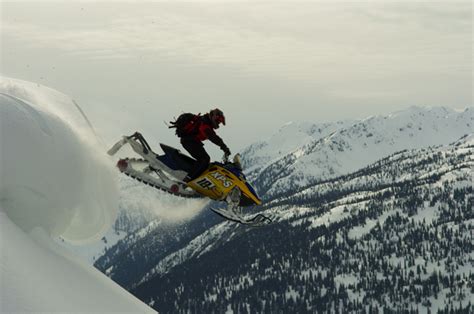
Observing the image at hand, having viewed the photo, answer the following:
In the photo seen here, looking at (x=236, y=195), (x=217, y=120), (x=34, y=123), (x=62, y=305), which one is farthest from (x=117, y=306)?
(x=236, y=195)

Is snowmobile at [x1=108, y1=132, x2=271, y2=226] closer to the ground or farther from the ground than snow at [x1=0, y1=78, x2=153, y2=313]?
closer to the ground

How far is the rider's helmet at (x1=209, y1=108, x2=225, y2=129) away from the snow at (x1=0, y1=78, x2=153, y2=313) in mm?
6674

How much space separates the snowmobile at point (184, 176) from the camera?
19844 millimetres

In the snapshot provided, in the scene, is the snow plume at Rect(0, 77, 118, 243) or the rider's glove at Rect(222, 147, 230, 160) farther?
the rider's glove at Rect(222, 147, 230, 160)

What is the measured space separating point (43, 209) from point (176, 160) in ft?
33.8

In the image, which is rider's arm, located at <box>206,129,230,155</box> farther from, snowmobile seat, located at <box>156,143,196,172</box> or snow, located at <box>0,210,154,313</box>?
snow, located at <box>0,210,154,313</box>

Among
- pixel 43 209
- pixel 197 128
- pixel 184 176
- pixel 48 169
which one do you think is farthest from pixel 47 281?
pixel 184 176

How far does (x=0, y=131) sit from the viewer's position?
934 centimetres

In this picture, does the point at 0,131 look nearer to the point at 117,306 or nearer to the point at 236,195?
the point at 117,306

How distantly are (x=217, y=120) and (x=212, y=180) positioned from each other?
2.50 m

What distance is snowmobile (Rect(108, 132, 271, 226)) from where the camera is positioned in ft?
65.1

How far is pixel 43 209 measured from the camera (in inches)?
400

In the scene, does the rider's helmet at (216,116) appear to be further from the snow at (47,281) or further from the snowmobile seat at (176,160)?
the snow at (47,281)

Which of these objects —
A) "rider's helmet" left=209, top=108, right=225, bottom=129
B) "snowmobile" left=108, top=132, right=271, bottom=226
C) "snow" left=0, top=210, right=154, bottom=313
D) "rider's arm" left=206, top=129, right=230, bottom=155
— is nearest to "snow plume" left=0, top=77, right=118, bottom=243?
"snow" left=0, top=210, right=154, bottom=313
